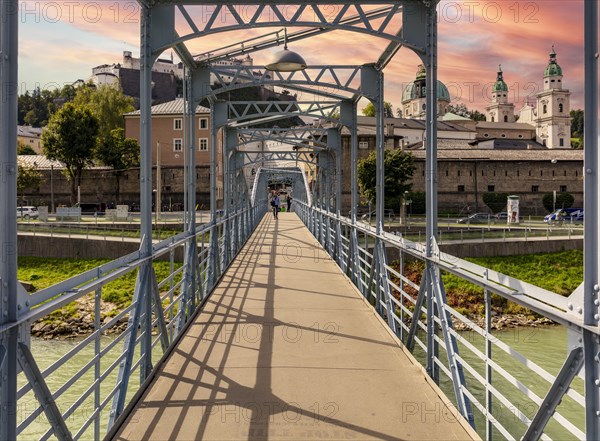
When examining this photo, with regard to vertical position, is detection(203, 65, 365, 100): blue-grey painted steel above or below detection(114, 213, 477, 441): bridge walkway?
above

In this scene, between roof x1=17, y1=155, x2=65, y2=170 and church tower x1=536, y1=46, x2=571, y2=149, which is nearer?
church tower x1=536, y1=46, x2=571, y2=149

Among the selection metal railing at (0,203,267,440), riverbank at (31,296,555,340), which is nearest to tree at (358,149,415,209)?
riverbank at (31,296,555,340)

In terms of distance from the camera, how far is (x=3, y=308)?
2.57 meters

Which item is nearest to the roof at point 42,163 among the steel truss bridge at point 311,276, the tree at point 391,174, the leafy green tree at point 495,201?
the tree at point 391,174

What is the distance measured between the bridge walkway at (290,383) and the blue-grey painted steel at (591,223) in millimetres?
1352

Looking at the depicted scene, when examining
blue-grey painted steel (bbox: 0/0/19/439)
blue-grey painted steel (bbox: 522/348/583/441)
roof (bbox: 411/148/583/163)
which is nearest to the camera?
blue-grey painted steel (bbox: 522/348/583/441)

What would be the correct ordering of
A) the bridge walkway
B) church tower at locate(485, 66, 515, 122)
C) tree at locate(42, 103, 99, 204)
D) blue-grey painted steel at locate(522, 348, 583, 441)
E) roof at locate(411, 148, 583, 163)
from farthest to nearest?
church tower at locate(485, 66, 515, 122), roof at locate(411, 148, 583, 163), tree at locate(42, 103, 99, 204), the bridge walkway, blue-grey painted steel at locate(522, 348, 583, 441)

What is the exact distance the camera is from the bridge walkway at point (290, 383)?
3.64 metres

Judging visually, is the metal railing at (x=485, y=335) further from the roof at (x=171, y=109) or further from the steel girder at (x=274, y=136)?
the roof at (x=171, y=109)

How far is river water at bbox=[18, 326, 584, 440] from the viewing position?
9500mm

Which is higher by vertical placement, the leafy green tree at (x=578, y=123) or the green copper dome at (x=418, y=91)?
the green copper dome at (x=418, y=91)

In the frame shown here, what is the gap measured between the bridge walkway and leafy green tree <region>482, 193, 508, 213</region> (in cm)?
4538

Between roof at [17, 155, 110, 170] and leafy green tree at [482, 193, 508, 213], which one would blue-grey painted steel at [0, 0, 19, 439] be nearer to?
roof at [17, 155, 110, 170]

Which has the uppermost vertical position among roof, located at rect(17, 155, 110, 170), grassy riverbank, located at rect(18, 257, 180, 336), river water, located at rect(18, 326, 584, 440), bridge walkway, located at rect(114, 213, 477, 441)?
roof, located at rect(17, 155, 110, 170)
